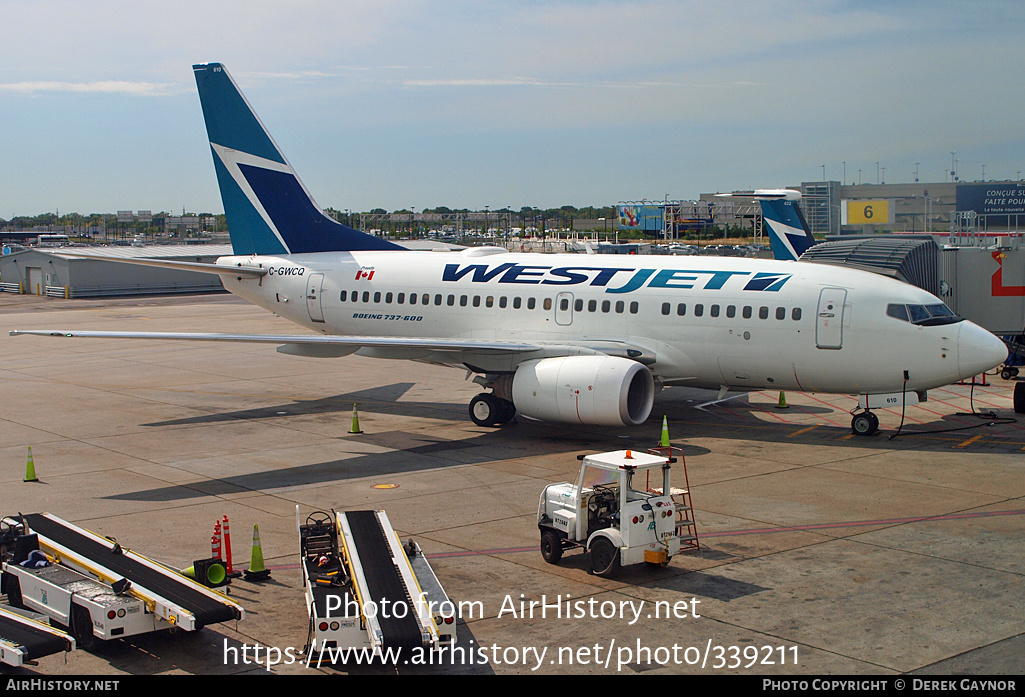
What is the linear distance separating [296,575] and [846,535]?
917cm

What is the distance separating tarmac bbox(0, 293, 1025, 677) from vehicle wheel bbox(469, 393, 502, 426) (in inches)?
19.5

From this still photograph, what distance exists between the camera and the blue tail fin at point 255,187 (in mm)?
31688

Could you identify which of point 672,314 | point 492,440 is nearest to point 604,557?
point 492,440

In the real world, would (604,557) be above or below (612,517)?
below

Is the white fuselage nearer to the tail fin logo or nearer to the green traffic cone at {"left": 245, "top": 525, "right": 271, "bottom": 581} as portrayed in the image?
the tail fin logo

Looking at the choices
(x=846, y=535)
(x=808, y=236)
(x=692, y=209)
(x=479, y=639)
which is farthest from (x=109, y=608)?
(x=692, y=209)

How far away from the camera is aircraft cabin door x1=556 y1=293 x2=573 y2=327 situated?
2659 centimetres

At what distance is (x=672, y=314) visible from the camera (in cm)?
2527

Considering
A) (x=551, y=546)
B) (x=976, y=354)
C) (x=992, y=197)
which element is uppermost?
(x=992, y=197)

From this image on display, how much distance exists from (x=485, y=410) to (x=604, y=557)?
1243 centimetres

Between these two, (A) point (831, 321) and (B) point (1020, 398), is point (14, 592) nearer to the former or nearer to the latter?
(A) point (831, 321)

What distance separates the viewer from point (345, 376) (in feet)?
120

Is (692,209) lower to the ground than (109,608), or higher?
higher
